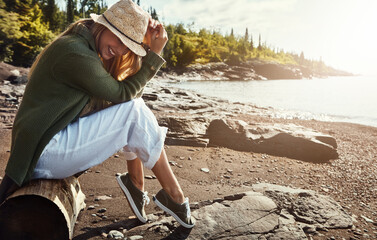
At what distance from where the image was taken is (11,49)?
26688 millimetres

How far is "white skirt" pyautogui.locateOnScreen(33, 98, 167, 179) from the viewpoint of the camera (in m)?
2.02

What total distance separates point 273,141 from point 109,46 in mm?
4734

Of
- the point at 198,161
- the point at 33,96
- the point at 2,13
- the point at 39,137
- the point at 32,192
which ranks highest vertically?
the point at 2,13

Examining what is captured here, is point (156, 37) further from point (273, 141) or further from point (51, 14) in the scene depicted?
point (51, 14)

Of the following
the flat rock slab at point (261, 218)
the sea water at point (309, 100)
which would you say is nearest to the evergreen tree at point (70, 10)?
the sea water at point (309, 100)

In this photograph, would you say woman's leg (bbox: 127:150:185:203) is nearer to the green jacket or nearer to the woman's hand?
the green jacket

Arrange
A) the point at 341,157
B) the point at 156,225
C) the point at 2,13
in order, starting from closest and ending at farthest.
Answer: the point at 156,225 < the point at 341,157 < the point at 2,13

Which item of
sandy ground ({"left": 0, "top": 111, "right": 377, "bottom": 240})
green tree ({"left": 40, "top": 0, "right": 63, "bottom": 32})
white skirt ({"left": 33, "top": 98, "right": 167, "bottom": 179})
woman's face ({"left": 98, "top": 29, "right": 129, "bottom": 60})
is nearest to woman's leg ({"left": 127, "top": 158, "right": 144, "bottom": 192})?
sandy ground ({"left": 0, "top": 111, "right": 377, "bottom": 240})

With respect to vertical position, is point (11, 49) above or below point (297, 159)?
above

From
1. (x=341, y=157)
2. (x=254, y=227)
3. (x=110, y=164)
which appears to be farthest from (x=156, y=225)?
(x=341, y=157)

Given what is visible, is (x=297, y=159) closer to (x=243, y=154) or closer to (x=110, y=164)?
(x=243, y=154)

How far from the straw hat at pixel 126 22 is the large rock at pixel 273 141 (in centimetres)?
427

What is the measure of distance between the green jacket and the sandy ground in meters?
1.02

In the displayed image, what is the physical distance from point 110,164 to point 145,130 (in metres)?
2.52
